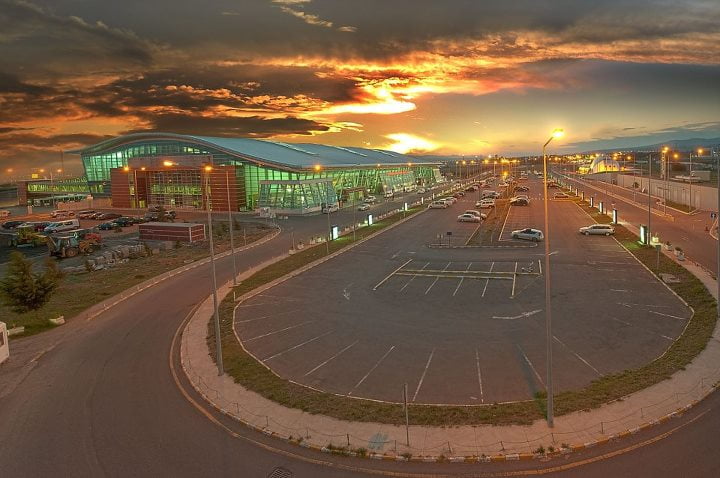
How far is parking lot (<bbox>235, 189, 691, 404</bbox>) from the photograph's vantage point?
62.6 feet

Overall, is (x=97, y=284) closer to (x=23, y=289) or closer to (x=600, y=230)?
(x=23, y=289)

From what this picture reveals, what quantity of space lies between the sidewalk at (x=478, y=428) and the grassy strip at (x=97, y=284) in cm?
1775

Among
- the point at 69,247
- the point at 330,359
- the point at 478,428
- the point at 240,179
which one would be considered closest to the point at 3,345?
the point at 330,359

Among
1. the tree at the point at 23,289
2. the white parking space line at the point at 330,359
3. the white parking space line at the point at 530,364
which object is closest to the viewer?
the white parking space line at the point at 530,364

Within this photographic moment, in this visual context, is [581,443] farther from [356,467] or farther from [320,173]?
[320,173]

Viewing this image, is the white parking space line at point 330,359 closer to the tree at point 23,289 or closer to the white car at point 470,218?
the tree at point 23,289

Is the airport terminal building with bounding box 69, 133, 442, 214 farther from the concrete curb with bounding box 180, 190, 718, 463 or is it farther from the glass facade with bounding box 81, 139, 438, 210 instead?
the concrete curb with bounding box 180, 190, 718, 463

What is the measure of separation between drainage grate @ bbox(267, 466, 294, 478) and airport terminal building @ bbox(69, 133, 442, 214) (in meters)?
66.2

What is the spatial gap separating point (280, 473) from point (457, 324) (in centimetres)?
1410

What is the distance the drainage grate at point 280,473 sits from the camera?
13211 millimetres

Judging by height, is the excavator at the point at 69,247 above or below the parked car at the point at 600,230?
above

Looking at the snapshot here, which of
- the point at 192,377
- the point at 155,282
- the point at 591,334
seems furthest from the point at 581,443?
the point at 155,282

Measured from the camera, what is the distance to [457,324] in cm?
2522

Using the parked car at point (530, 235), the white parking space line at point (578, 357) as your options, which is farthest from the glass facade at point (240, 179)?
the white parking space line at point (578, 357)
